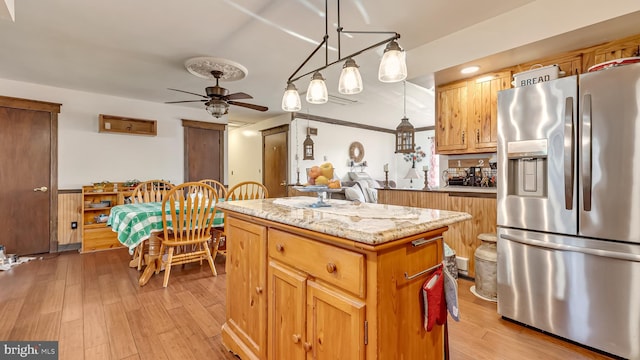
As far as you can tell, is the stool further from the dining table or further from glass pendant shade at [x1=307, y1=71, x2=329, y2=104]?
the dining table

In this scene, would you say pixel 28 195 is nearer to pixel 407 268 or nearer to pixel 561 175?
pixel 407 268

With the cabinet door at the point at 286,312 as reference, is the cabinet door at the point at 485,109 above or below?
above

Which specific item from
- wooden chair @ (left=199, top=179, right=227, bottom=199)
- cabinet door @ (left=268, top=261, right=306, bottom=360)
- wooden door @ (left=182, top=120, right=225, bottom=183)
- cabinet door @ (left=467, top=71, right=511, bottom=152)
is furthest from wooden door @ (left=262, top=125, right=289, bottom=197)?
cabinet door @ (left=268, top=261, right=306, bottom=360)

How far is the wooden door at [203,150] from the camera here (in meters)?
5.43

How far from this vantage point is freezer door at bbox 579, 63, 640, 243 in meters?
1.63

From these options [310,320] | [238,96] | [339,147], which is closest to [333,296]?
[310,320]

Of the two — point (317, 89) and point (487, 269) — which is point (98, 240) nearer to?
point (317, 89)

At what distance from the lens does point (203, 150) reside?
562 centimetres

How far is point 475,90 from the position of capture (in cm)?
311

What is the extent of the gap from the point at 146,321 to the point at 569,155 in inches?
124

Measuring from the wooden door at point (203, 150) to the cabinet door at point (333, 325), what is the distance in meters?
4.94

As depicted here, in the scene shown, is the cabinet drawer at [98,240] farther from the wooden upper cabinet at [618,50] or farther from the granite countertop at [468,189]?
the wooden upper cabinet at [618,50]

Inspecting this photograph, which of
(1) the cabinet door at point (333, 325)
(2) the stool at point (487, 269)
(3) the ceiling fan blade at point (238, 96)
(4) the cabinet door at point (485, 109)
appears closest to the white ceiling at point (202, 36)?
(4) the cabinet door at point (485, 109)

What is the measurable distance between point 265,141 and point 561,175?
19.3 ft
